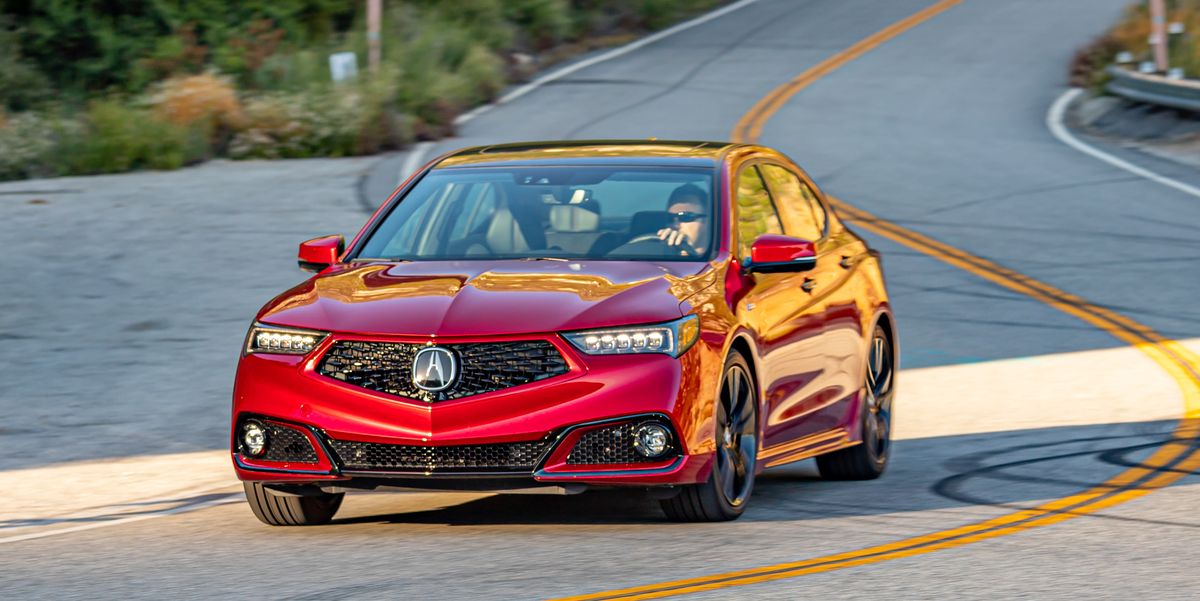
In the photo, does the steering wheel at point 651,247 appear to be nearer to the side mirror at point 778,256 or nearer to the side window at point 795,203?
the side mirror at point 778,256

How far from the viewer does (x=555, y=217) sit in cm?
856

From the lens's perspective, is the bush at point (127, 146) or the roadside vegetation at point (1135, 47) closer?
the bush at point (127, 146)

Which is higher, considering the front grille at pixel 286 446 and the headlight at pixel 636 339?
the headlight at pixel 636 339

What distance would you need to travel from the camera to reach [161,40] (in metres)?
36.3

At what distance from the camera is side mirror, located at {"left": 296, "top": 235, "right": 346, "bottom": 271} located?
8.55m

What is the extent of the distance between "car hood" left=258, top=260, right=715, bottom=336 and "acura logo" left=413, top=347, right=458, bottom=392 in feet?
0.25

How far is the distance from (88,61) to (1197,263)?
2492 centimetres

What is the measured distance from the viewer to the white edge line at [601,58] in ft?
98.2

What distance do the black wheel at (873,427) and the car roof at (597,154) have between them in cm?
145

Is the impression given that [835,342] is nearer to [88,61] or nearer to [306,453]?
[306,453]

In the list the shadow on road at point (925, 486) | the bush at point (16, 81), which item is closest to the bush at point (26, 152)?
the bush at point (16, 81)

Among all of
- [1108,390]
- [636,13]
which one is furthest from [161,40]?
[1108,390]

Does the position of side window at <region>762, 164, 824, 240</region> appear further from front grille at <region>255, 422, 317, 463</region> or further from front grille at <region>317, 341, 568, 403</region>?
front grille at <region>255, 422, 317, 463</region>

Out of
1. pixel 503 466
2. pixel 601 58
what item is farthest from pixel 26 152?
pixel 503 466
